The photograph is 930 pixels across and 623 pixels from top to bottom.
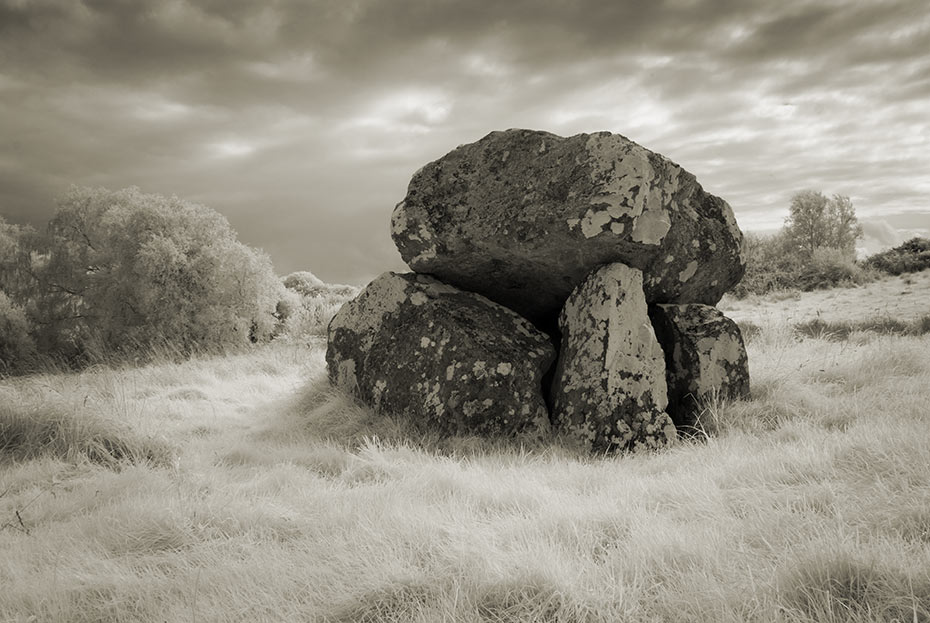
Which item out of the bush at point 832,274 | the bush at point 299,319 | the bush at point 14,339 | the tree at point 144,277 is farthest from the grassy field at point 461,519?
the bush at point 832,274

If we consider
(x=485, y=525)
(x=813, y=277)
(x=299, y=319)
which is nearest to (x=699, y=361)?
(x=485, y=525)

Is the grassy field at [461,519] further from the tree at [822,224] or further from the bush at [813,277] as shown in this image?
the tree at [822,224]

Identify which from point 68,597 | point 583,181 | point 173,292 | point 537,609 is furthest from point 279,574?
point 173,292

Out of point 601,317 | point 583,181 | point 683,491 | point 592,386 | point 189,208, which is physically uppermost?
point 189,208

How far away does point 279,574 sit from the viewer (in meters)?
2.45

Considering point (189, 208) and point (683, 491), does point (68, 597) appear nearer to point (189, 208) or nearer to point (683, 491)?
point (683, 491)

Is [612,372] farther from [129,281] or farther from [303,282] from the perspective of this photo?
[303,282]

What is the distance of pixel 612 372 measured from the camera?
16.3ft

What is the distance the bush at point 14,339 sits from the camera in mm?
11117

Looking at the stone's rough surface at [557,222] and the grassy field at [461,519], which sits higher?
the stone's rough surface at [557,222]

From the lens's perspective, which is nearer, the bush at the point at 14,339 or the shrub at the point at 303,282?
the bush at the point at 14,339

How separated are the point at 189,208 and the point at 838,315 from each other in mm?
14653

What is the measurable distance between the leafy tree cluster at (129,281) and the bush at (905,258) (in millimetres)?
18664

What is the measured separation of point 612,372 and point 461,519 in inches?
95.6
